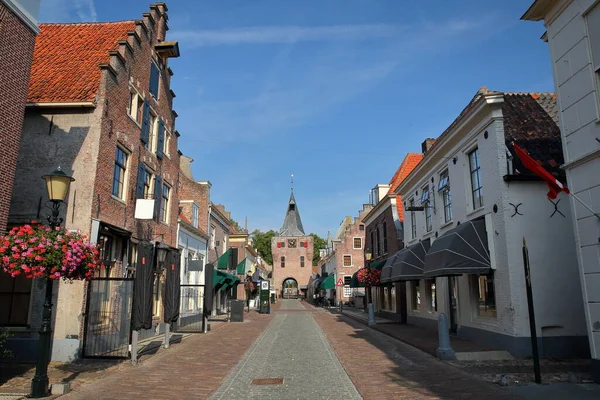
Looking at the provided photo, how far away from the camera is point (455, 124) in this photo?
48.8 ft

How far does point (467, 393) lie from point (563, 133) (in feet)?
17.5

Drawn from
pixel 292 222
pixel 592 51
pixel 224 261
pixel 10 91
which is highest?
pixel 292 222

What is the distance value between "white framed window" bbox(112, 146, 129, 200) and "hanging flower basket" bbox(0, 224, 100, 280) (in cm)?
601

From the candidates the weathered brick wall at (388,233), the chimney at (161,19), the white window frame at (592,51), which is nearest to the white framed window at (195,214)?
the chimney at (161,19)

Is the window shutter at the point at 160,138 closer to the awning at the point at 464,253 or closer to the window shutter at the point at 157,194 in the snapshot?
the window shutter at the point at 157,194

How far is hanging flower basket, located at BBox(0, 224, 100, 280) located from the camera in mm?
7605

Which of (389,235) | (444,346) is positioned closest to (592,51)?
(444,346)

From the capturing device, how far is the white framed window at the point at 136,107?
15498mm

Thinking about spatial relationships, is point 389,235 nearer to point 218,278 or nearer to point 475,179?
point 218,278

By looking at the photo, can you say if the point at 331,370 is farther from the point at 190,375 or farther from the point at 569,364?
the point at 569,364

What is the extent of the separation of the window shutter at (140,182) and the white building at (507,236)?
10.2m

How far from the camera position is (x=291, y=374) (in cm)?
968

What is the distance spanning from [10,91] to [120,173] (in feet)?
17.9

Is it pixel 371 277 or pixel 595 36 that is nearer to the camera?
pixel 595 36
